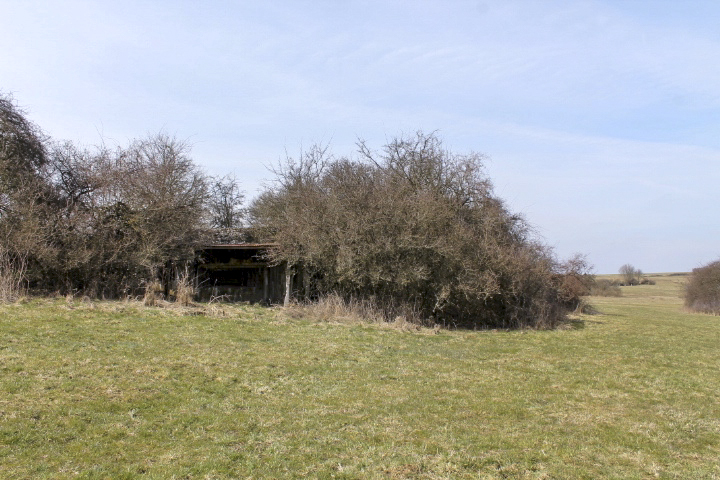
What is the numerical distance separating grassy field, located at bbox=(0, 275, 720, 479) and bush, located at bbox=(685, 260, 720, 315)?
29.8m

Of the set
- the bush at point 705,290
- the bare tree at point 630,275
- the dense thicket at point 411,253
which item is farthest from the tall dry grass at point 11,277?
the bare tree at point 630,275

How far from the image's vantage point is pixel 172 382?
790 centimetres

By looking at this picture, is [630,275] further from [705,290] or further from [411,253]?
[411,253]

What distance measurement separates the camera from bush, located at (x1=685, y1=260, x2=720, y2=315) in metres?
38.4

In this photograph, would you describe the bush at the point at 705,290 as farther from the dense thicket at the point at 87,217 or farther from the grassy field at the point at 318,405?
the dense thicket at the point at 87,217

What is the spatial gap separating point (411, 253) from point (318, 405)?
10.5 metres

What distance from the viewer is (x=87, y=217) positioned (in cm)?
1717

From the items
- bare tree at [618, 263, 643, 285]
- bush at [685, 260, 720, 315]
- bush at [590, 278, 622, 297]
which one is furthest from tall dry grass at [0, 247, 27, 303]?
bare tree at [618, 263, 643, 285]

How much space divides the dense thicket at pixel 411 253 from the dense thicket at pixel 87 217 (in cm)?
393

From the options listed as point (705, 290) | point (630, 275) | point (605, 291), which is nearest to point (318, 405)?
point (705, 290)

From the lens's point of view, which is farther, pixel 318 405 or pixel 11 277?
pixel 11 277

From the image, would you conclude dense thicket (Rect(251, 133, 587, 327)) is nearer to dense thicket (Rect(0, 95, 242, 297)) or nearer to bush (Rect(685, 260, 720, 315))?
dense thicket (Rect(0, 95, 242, 297))

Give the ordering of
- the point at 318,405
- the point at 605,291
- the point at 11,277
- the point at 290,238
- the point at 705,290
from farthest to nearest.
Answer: the point at 605,291
the point at 705,290
the point at 290,238
the point at 11,277
the point at 318,405

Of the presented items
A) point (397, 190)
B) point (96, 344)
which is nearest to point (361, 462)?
point (96, 344)
